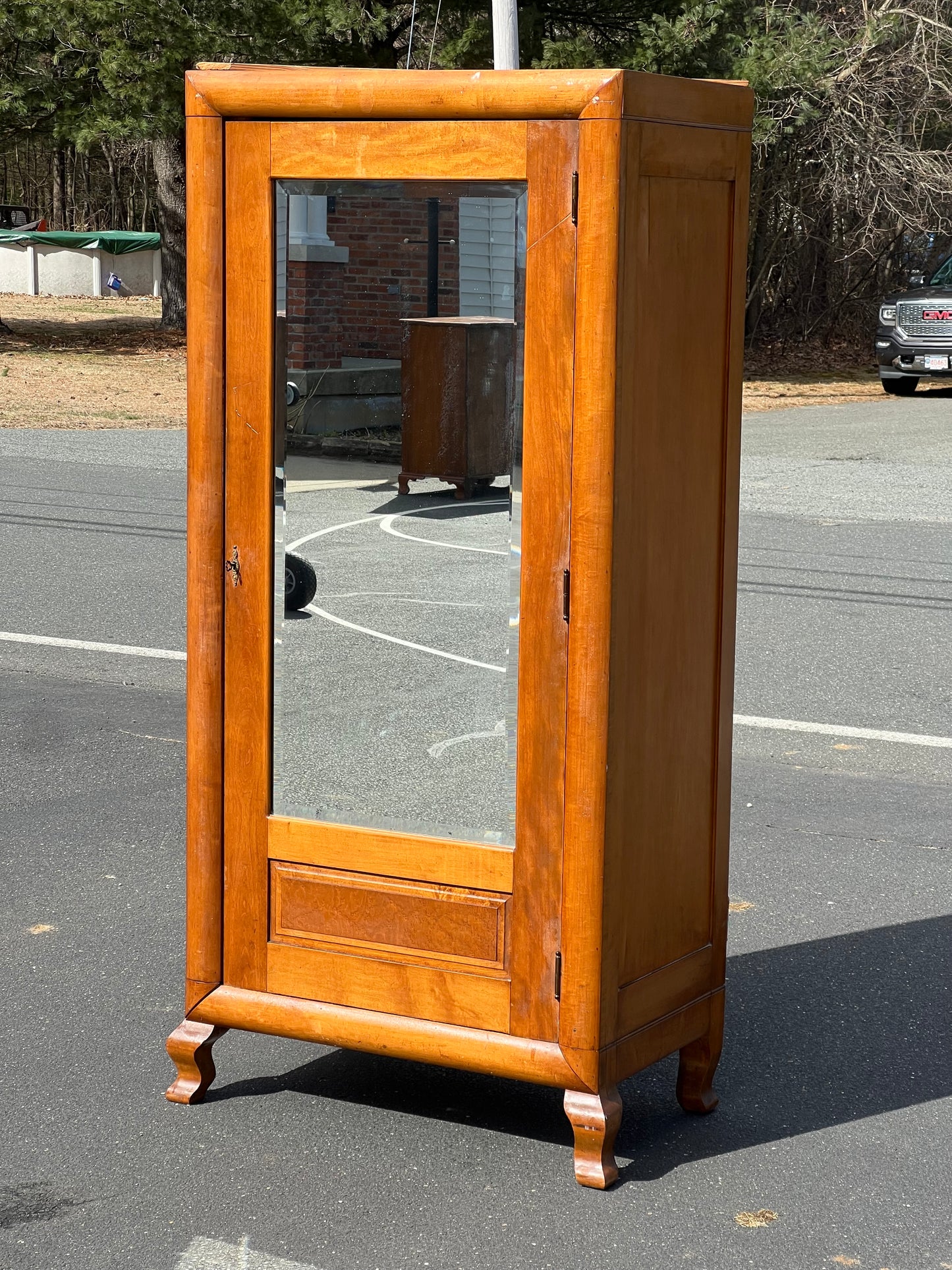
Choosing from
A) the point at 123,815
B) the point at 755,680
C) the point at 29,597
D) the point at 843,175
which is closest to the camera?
the point at 123,815

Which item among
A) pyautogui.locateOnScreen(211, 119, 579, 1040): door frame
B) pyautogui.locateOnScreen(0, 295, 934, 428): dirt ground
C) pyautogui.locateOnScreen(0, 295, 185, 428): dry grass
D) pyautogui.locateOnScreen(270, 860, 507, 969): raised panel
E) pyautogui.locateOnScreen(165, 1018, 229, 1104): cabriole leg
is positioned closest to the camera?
pyautogui.locateOnScreen(211, 119, 579, 1040): door frame

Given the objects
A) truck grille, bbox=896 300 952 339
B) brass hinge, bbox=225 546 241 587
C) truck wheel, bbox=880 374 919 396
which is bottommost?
brass hinge, bbox=225 546 241 587

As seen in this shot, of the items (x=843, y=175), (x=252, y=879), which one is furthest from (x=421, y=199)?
(x=843, y=175)

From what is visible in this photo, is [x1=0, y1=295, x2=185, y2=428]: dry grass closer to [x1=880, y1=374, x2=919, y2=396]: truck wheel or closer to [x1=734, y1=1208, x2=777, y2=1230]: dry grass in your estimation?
[x1=880, y1=374, x2=919, y2=396]: truck wheel

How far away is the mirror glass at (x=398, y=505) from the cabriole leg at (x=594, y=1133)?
53 cm

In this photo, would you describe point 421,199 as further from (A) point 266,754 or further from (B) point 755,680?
(B) point 755,680

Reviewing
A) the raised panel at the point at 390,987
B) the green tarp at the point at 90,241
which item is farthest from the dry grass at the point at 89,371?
the raised panel at the point at 390,987

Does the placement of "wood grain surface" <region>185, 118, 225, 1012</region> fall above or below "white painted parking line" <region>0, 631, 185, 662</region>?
above

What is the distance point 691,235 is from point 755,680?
13.8 ft

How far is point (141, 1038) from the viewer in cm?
376

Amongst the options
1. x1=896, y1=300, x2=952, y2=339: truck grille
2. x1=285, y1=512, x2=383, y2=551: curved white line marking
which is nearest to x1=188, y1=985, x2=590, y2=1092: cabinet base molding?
x1=285, y1=512, x2=383, y2=551: curved white line marking

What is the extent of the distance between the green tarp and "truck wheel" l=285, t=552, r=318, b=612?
130ft

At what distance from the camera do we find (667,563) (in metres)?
3.16

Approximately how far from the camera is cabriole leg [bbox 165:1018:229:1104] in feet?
11.2
